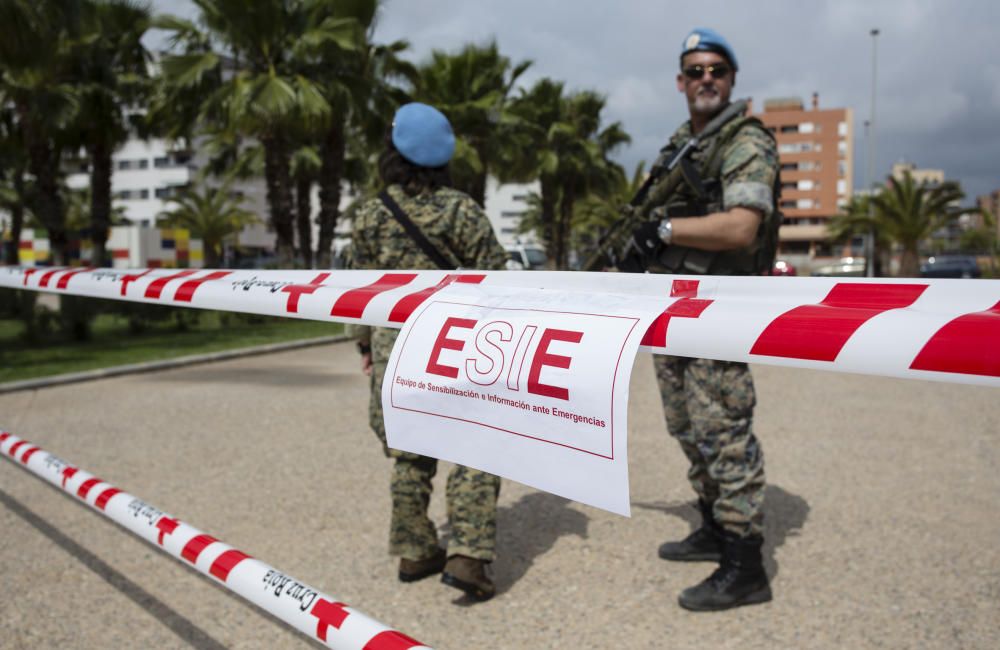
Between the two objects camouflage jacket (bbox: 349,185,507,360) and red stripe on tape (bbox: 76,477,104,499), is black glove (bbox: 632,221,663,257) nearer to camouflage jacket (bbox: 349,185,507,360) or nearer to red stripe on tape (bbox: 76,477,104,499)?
camouflage jacket (bbox: 349,185,507,360)

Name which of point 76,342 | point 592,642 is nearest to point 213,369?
point 76,342

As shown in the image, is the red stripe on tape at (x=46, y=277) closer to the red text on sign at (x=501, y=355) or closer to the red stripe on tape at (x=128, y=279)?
the red stripe on tape at (x=128, y=279)

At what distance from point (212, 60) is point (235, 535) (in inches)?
596

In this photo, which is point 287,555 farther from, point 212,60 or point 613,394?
point 212,60

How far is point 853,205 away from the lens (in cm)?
4044

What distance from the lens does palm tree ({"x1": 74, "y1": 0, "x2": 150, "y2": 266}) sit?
15.8 m

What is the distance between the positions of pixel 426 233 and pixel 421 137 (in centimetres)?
36

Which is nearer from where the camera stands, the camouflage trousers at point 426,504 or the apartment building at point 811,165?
the camouflage trousers at point 426,504

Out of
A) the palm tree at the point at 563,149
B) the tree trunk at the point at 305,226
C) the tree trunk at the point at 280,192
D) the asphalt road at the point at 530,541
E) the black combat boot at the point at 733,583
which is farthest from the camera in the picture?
the palm tree at the point at 563,149

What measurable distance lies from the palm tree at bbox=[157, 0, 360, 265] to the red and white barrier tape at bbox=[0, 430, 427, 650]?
14176 mm

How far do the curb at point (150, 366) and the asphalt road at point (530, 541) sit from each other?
4.74 ft

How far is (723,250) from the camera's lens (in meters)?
2.72

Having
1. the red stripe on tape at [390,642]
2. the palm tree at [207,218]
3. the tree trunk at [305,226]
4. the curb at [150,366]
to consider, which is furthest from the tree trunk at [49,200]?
the palm tree at [207,218]

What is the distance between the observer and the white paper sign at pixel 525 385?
1109mm
